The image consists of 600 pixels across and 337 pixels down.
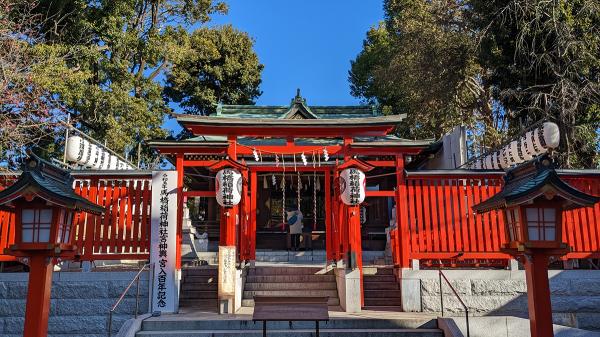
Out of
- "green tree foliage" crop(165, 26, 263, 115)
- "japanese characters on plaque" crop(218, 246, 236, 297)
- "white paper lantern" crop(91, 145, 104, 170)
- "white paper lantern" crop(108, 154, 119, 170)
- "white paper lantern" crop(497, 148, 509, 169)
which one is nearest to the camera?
"japanese characters on plaque" crop(218, 246, 236, 297)

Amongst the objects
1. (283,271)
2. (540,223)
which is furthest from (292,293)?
(540,223)

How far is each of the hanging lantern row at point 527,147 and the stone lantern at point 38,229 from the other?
35.8ft

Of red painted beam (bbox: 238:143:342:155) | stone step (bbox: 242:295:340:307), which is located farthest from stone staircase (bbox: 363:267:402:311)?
red painted beam (bbox: 238:143:342:155)

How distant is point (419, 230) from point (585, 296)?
4068mm

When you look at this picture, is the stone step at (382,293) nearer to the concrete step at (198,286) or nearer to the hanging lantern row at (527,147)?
the concrete step at (198,286)

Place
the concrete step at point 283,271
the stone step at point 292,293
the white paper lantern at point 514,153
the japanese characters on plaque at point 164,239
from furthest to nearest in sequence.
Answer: the white paper lantern at point 514,153 → the concrete step at point 283,271 → the stone step at point 292,293 → the japanese characters on plaque at point 164,239

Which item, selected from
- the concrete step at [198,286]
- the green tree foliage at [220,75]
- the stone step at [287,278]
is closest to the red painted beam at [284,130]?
the stone step at [287,278]

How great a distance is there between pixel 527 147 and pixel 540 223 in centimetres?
637

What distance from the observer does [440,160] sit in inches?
778

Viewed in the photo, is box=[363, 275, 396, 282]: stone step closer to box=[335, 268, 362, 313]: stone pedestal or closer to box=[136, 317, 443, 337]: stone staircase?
box=[335, 268, 362, 313]: stone pedestal

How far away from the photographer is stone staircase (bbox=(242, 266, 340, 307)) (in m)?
12.7

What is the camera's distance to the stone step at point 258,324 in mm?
9695

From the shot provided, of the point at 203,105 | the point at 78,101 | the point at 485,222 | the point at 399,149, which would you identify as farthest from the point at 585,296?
the point at 203,105

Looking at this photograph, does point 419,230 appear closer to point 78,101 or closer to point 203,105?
point 78,101
